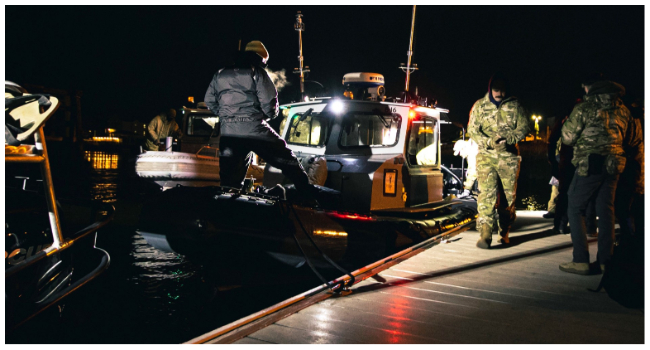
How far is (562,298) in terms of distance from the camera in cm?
318

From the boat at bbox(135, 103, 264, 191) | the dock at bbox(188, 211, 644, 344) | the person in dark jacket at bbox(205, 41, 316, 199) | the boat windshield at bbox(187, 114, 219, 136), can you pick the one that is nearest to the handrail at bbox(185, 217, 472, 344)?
the dock at bbox(188, 211, 644, 344)

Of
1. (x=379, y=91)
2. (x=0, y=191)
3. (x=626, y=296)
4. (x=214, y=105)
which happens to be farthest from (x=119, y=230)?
(x=626, y=296)

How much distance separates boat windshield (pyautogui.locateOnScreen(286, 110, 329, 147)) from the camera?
6441mm

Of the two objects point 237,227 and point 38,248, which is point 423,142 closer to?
point 237,227

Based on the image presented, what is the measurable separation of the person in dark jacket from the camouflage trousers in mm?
2112

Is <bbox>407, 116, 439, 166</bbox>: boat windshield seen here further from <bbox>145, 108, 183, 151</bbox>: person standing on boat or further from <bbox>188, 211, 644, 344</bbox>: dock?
<bbox>145, 108, 183, 151</bbox>: person standing on boat

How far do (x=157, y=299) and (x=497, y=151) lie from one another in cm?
371

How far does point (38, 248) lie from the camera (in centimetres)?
330

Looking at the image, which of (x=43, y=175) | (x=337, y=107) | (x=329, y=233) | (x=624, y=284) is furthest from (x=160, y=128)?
(x=624, y=284)

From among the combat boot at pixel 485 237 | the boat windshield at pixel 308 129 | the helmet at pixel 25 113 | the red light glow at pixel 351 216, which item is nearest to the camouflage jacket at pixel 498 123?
the combat boot at pixel 485 237

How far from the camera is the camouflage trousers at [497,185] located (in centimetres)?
493

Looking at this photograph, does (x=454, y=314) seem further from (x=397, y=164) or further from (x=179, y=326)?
(x=397, y=164)

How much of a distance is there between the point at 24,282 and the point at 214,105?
→ 2321 mm

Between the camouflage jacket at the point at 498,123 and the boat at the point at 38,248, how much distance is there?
3.75 m
